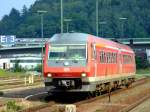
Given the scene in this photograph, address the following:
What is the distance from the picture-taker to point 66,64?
90.2ft

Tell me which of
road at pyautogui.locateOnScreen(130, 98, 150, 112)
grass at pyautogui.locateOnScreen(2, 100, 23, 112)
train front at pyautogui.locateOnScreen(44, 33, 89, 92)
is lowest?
road at pyautogui.locateOnScreen(130, 98, 150, 112)

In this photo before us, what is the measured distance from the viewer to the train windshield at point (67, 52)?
27800mm

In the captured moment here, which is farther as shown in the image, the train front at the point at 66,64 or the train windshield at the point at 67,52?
the train windshield at the point at 67,52

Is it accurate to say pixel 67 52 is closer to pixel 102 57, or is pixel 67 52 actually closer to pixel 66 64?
pixel 66 64

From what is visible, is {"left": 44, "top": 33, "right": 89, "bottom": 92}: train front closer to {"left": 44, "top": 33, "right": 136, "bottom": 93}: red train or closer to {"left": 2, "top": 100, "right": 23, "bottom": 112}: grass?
{"left": 44, "top": 33, "right": 136, "bottom": 93}: red train

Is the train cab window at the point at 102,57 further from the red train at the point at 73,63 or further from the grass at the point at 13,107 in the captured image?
the grass at the point at 13,107

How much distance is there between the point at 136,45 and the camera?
131 metres

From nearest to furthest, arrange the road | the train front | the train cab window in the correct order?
1. the road
2. the train front
3. the train cab window

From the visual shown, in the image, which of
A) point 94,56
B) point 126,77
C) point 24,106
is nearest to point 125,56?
point 126,77

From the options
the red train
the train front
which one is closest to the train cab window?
the red train

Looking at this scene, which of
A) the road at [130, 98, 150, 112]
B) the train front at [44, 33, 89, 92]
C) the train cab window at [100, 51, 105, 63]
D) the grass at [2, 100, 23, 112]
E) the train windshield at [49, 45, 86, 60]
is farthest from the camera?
the train cab window at [100, 51, 105, 63]

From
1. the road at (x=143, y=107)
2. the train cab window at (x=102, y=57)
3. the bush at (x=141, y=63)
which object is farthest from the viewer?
the bush at (x=141, y=63)

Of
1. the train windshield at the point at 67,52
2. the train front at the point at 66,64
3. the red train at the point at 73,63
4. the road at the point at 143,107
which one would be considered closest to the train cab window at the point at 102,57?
the red train at the point at 73,63

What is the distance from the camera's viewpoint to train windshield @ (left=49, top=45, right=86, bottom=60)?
2780cm
